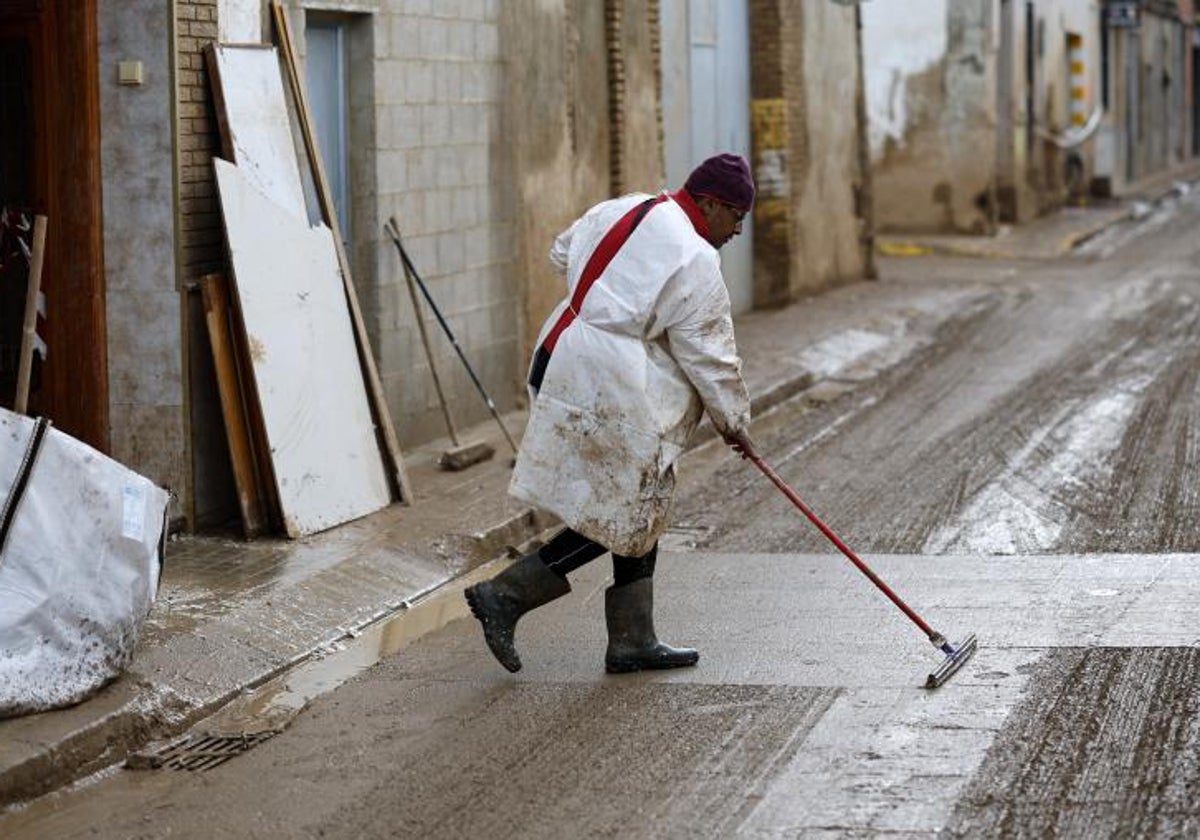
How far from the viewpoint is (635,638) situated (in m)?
7.75

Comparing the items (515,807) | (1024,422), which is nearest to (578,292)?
(515,807)

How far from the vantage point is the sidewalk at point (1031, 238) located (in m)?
26.8

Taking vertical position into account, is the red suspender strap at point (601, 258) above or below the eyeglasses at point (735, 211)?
below

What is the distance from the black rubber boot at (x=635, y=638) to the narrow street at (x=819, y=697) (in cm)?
7

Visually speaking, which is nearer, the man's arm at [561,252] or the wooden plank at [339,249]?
the man's arm at [561,252]

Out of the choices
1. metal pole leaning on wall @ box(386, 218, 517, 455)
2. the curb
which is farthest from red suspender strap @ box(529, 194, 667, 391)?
metal pole leaning on wall @ box(386, 218, 517, 455)

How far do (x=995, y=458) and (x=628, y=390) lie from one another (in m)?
5.17

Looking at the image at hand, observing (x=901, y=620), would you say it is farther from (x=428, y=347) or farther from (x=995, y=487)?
(x=428, y=347)

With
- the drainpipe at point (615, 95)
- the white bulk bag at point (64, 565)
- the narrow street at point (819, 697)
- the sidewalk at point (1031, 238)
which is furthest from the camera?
the sidewalk at point (1031, 238)

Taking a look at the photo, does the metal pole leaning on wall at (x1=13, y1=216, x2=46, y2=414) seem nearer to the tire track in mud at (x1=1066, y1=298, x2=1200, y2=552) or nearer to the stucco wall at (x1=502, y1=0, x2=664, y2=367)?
the tire track in mud at (x1=1066, y1=298, x2=1200, y2=552)

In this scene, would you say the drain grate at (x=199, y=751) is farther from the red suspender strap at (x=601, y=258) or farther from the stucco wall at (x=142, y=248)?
the stucco wall at (x=142, y=248)

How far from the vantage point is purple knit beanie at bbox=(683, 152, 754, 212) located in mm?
7609

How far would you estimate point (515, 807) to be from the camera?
6.21 metres

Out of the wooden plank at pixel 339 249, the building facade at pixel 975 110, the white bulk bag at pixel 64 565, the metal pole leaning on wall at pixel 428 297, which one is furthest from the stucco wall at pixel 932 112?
the white bulk bag at pixel 64 565
